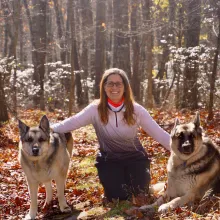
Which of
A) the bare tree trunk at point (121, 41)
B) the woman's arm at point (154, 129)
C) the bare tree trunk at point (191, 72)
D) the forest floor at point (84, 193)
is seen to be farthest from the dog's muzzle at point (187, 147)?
the bare tree trunk at point (121, 41)

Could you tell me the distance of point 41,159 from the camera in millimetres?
4531

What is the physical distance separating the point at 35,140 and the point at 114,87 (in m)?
1.32

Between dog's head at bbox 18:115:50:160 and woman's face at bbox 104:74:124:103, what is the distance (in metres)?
1.02

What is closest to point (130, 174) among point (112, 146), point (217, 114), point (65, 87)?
point (112, 146)

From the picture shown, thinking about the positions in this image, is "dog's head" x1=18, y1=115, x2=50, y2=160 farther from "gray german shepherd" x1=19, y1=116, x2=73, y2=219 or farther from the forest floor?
the forest floor

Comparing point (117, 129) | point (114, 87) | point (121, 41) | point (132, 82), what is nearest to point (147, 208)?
point (117, 129)

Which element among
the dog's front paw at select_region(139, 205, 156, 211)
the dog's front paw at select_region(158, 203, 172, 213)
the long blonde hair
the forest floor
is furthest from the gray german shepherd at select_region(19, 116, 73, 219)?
the dog's front paw at select_region(158, 203, 172, 213)

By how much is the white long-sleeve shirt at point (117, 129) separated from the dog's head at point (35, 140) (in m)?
0.44

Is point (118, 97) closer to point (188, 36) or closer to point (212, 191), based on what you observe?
point (212, 191)

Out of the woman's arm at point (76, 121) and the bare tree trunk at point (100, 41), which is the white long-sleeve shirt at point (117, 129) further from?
the bare tree trunk at point (100, 41)

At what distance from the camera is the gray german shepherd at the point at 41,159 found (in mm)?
4426

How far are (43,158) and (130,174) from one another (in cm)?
129

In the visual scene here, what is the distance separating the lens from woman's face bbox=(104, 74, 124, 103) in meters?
4.95

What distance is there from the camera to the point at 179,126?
4.27 metres
